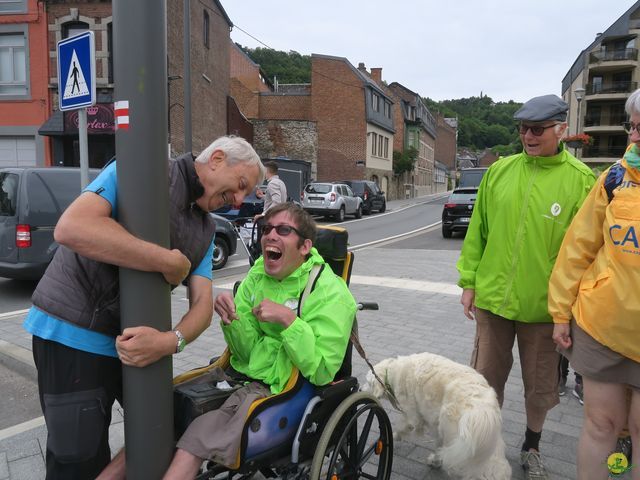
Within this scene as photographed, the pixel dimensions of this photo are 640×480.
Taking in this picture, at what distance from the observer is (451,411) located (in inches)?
106

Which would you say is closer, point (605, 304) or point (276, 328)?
point (605, 304)

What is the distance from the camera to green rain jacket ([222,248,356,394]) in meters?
2.21

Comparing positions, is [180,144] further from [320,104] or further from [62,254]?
[62,254]

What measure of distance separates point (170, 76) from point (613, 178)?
66.5 feet

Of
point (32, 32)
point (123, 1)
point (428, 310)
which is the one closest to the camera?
point (123, 1)

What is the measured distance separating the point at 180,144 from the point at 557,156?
20779 mm

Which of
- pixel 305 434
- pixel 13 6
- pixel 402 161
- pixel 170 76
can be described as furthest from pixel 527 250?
pixel 402 161

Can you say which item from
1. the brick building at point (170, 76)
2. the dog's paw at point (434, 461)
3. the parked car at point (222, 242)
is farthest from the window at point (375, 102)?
the dog's paw at point (434, 461)

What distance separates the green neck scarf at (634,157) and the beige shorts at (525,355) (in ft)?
3.48

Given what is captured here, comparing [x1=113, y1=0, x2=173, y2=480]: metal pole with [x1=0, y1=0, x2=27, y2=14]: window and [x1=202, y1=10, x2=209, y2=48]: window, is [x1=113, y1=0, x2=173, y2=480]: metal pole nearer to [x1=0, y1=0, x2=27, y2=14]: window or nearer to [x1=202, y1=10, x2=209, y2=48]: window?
[x1=0, y1=0, x2=27, y2=14]: window

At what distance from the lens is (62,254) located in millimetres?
1850

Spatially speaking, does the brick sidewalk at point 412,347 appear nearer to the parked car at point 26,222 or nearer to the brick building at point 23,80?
the parked car at point 26,222

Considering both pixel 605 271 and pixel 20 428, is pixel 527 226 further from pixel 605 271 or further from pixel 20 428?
pixel 20 428

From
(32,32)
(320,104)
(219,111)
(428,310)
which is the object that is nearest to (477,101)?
(320,104)
